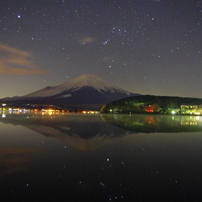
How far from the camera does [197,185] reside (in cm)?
758

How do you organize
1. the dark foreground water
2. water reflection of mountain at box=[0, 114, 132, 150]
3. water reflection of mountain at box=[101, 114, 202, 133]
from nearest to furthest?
the dark foreground water, water reflection of mountain at box=[0, 114, 132, 150], water reflection of mountain at box=[101, 114, 202, 133]

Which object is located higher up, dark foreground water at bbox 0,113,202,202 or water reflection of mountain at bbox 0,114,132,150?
water reflection of mountain at bbox 0,114,132,150

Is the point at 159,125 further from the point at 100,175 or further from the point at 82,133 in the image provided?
the point at 100,175

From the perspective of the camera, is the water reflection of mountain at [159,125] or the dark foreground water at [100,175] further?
the water reflection of mountain at [159,125]

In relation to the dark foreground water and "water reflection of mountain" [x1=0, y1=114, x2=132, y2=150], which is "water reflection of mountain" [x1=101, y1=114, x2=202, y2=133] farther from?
the dark foreground water

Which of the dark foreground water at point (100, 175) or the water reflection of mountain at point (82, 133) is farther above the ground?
the water reflection of mountain at point (82, 133)

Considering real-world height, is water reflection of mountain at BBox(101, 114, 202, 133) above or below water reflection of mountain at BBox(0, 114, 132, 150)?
below

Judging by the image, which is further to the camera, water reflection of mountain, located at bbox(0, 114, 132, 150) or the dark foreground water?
water reflection of mountain, located at bbox(0, 114, 132, 150)

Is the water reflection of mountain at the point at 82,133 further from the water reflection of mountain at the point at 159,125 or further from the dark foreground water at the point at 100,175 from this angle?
the dark foreground water at the point at 100,175

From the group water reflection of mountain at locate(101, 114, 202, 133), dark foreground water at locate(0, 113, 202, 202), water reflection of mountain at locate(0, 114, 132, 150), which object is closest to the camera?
dark foreground water at locate(0, 113, 202, 202)

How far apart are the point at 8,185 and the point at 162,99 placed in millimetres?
195657

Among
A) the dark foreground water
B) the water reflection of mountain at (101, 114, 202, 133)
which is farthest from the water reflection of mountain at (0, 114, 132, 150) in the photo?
the dark foreground water

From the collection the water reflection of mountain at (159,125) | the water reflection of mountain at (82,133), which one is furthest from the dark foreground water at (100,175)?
the water reflection of mountain at (159,125)

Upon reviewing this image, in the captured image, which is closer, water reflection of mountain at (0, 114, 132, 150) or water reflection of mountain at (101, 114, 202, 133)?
water reflection of mountain at (0, 114, 132, 150)
